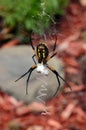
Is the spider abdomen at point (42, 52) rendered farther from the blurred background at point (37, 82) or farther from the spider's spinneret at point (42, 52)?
the blurred background at point (37, 82)

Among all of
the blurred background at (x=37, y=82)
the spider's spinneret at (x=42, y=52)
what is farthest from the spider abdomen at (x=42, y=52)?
the blurred background at (x=37, y=82)

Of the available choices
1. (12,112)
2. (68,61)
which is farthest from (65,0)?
(12,112)

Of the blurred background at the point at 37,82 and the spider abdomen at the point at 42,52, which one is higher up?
the spider abdomen at the point at 42,52

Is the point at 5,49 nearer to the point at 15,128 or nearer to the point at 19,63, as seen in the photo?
the point at 19,63

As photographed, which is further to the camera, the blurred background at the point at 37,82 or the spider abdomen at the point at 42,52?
the blurred background at the point at 37,82

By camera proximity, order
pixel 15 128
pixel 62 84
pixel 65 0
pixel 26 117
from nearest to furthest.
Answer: pixel 15 128 < pixel 26 117 < pixel 62 84 < pixel 65 0

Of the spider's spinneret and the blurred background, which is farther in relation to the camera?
the blurred background

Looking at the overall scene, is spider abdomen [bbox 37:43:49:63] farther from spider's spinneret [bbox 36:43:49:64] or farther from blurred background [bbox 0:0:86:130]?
blurred background [bbox 0:0:86:130]

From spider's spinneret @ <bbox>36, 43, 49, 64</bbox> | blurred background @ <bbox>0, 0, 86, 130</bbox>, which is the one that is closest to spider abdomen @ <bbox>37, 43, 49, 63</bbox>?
spider's spinneret @ <bbox>36, 43, 49, 64</bbox>
